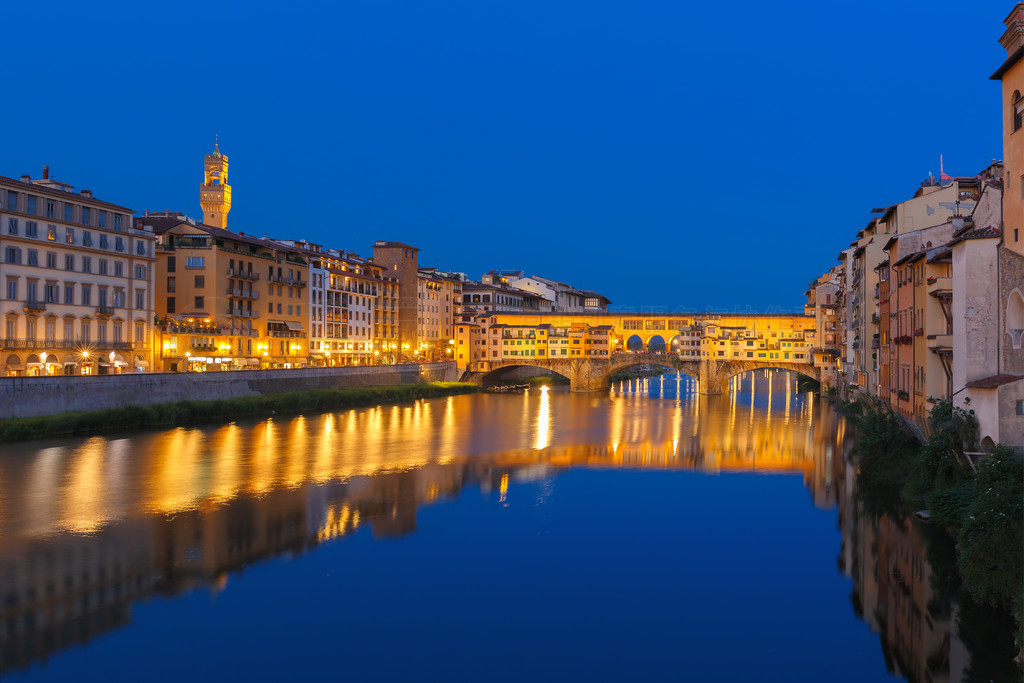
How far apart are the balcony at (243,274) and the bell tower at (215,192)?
29.1 metres

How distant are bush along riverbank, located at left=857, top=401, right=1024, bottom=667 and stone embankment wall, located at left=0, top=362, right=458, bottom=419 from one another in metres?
27.4

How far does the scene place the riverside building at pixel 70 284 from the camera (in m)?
36.8

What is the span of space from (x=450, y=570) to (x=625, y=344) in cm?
6287

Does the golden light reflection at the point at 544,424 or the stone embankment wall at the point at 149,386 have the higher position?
the stone embankment wall at the point at 149,386

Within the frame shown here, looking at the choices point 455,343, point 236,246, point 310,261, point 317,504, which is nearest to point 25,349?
point 236,246

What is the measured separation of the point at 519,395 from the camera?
2562 inches

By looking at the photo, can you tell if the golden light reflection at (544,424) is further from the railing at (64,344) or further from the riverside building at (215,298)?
the railing at (64,344)

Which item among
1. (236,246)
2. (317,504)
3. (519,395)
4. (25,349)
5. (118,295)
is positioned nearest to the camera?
(317,504)

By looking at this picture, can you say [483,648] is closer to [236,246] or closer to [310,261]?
[236,246]

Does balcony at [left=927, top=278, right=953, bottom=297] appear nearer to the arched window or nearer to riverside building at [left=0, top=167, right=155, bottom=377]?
the arched window

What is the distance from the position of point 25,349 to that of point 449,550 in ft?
85.4

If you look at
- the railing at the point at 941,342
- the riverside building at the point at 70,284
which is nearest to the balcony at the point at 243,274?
the riverside building at the point at 70,284

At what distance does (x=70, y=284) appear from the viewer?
39438mm

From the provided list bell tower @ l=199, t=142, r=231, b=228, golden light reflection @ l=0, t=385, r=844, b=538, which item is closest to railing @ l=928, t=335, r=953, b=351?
golden light reflection @ l=0, t=385, r=844, b=538
